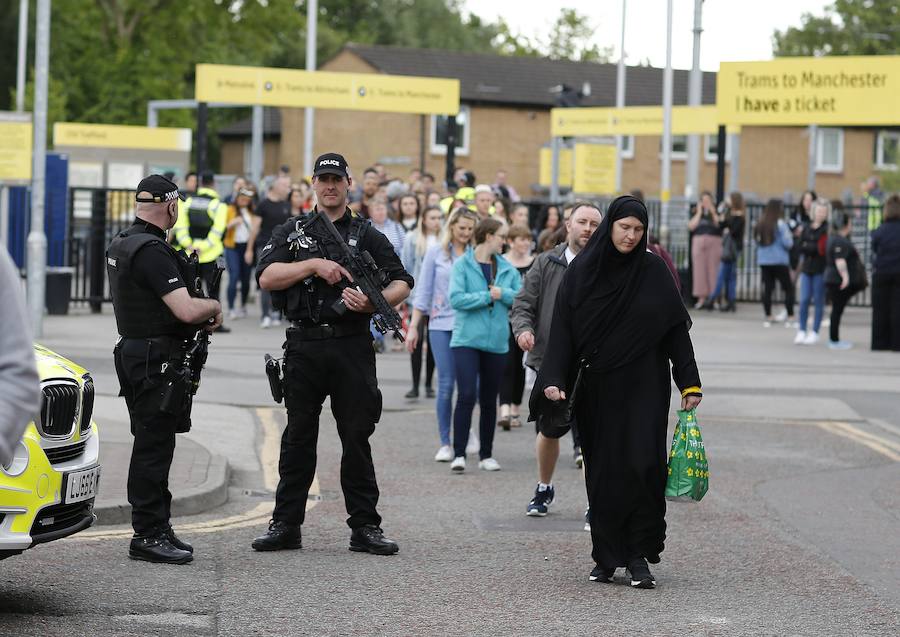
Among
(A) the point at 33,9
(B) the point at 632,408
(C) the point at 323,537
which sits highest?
(A) the point at 33,9

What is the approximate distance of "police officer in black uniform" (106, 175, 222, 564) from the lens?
776 centimetres

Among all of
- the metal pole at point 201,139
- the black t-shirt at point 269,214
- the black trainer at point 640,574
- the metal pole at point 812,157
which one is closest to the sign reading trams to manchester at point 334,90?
the metal pole at point 201,139

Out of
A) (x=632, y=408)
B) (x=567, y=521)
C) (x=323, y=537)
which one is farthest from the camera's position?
(x=567, y=521)

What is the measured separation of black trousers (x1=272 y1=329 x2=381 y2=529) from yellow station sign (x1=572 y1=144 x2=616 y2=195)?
68.0 ft

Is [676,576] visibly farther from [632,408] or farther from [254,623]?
[254,623]

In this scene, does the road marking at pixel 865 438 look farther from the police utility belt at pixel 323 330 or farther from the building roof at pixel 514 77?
the building roof at pixel 514 77

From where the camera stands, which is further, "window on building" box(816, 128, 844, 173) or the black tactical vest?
"window on building" box(816, 128, 844, 173)

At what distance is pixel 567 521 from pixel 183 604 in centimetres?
310

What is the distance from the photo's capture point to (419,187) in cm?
2294

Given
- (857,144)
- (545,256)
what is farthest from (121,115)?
(545,256)

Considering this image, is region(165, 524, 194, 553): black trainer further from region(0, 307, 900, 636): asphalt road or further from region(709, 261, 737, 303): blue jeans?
region(709, 261, 737, 303): blue jeans

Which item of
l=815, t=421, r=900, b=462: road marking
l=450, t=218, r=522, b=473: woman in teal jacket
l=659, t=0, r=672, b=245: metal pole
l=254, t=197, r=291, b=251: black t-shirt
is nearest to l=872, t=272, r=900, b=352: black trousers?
l=815, t=421, r=900, b=462: road marking

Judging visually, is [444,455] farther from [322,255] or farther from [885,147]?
[885,147]

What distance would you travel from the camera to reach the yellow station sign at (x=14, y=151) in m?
18.7
